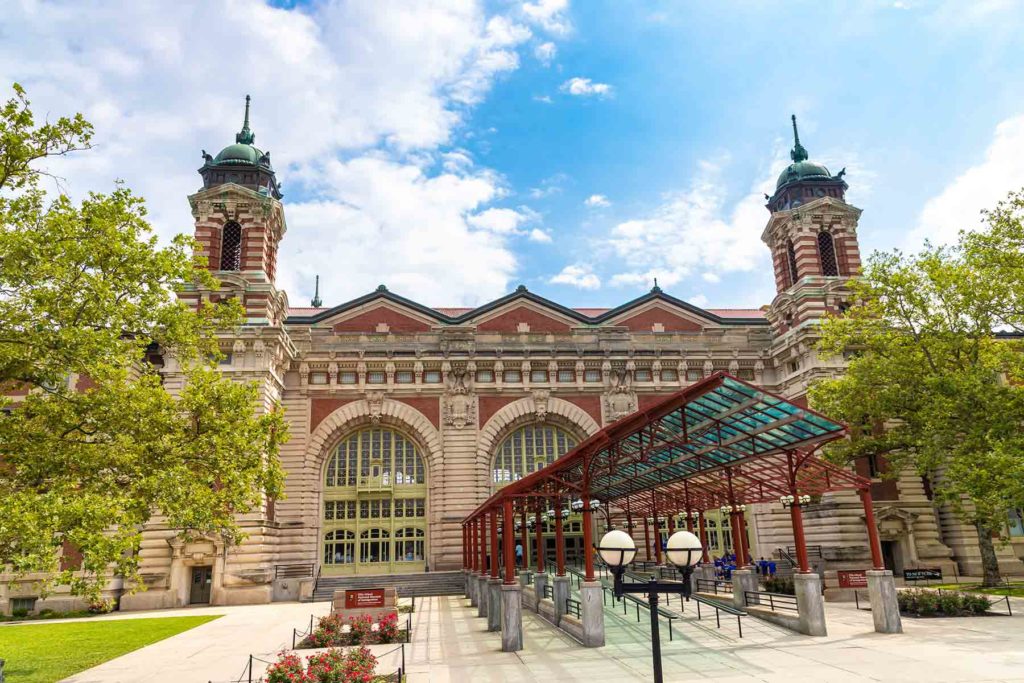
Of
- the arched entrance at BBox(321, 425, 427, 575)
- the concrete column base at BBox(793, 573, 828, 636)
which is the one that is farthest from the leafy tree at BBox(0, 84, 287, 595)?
the arched entrance at BBox(321, 425, 427, 575)

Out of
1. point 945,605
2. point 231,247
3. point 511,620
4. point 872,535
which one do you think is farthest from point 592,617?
point 231,247

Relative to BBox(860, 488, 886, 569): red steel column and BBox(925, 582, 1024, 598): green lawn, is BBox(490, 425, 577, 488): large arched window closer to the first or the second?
BBox(925, 582, 1024, 598): green lawn

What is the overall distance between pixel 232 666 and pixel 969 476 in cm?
2515

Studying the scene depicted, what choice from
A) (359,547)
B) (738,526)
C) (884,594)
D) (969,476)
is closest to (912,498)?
(969,476)

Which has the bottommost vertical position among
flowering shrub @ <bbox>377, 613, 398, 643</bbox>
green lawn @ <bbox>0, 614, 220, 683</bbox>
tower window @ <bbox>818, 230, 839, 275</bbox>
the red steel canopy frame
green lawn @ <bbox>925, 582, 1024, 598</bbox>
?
green lawn @ <bbox>925, 582, 1024, 598</bbox>

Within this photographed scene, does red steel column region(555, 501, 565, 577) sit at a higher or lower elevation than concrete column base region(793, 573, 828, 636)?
higher

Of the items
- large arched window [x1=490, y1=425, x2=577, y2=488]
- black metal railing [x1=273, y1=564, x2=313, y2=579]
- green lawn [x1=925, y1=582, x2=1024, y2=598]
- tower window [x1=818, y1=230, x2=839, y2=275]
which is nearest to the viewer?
green lawn [x1=925, y1=582, x2=1024, y2=598]

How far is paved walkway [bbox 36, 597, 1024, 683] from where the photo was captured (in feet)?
47.6

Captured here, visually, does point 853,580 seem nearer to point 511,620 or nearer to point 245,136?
point 511,620

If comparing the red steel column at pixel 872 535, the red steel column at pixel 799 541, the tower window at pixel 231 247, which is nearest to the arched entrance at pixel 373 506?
the tower window at pixel 231 247

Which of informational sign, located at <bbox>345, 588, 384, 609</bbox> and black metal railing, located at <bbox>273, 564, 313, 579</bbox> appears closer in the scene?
informational sign, located at <bbox>345, 588, 384, 609</bbox>

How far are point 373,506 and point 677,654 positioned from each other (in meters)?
27.3

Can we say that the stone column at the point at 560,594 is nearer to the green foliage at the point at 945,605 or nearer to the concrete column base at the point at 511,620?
the concrete column base at the point at 511,620

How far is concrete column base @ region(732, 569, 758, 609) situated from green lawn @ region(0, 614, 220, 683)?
19.1 m
